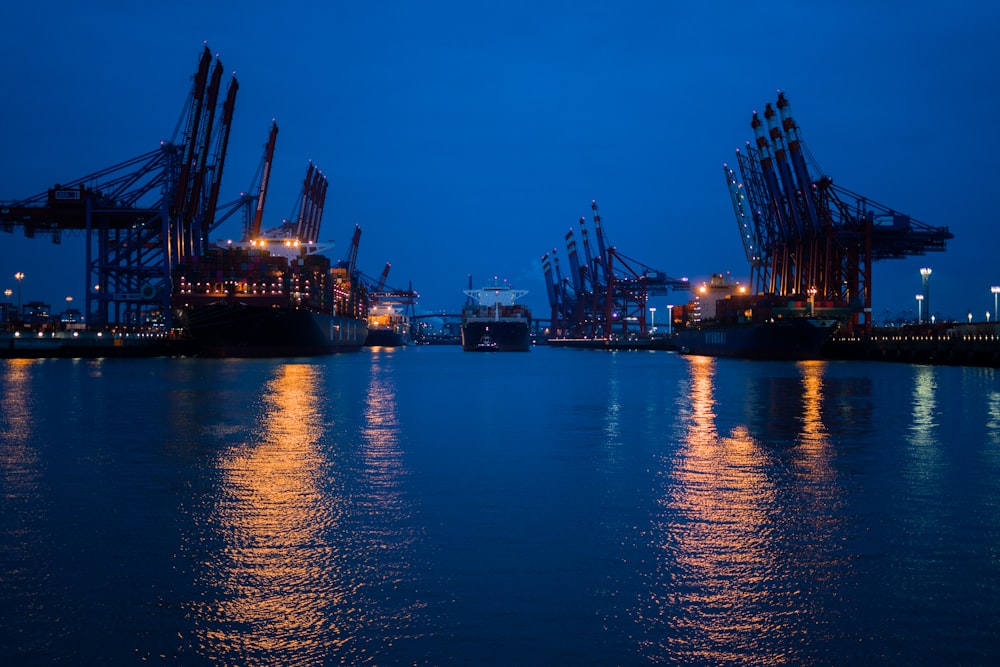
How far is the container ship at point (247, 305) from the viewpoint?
88125 millimetres

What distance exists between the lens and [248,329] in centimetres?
8850

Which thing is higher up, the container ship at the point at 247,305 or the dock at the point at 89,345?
the container ship at the point at 247,305

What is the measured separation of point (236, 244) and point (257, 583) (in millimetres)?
119959

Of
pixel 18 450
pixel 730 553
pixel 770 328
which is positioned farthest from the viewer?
pixel 770 328

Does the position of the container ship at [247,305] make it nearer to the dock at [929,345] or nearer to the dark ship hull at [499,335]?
the dark ship hull at [499,335]

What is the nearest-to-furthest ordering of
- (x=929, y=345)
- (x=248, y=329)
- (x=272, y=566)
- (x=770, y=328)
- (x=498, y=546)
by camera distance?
(x=272, y=566) → (x=498, y=546) → (x=929, y=345) → (x=248, y=329) → (x=770, y=328)

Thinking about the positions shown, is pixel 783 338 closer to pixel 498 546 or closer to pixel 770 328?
pixel 770 328

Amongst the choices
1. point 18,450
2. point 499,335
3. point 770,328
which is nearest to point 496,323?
point 499,335

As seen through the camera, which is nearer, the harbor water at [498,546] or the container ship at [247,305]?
the harbor water at [498,546]

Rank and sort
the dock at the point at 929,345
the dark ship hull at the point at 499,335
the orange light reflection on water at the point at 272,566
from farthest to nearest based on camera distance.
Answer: the dark ship hull at the point at 499,335 → the dock at the point at 929,345 → the orange light reflection on water at the point at 272,566

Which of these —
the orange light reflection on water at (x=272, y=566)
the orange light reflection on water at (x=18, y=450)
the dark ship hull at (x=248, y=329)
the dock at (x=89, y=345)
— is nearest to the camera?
the orange light reflection on water at (x=272, y=566)

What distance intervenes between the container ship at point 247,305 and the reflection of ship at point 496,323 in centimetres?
4419

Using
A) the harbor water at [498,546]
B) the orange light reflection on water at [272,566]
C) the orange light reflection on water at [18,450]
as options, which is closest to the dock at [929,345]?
the harbor water at [498,546]

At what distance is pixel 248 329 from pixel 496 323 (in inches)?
2238
